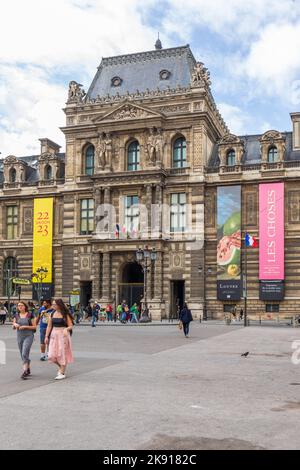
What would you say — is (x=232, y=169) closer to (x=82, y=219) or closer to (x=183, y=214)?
(x=183, y=214)

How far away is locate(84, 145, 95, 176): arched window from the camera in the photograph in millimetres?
56406

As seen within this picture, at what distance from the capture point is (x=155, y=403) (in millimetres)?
11703

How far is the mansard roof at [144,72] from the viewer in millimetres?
55406

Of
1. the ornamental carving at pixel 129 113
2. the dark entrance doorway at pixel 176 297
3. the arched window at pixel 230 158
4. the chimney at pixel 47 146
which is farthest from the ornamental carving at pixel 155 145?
the chimney at pixel 47 146

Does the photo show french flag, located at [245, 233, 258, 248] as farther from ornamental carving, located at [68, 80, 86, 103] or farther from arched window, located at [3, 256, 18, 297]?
arched window, located at [3, 256, 18, 297]

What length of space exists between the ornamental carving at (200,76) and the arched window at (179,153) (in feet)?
15.8

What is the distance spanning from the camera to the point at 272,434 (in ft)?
30.0

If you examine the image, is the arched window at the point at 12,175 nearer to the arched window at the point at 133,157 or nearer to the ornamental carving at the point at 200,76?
the arched window at the point at 133,157

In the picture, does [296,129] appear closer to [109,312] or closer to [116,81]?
[116,81]

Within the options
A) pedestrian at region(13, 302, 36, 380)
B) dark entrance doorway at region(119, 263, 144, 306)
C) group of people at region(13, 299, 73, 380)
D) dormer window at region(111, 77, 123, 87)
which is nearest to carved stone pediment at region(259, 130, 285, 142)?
dormer window at region(111, 77, 123, 87)

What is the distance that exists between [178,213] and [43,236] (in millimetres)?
13707

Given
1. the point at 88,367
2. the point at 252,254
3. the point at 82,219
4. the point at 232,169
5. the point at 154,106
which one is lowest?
the point at 88,367

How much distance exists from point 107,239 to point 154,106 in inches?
482
